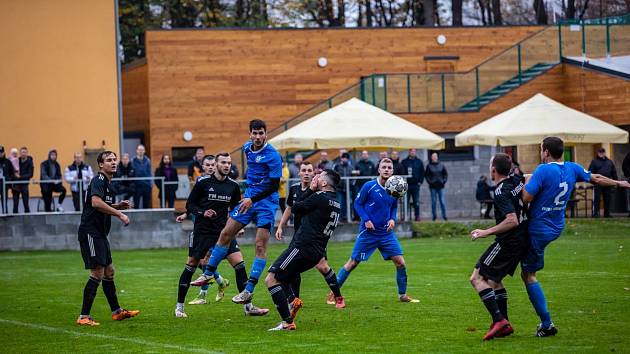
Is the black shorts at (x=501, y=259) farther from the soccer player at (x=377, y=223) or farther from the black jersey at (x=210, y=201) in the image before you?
the black jersey at (x=210, y=201)

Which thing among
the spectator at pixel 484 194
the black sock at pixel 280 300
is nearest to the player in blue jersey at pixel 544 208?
the black sock at pixel 280 300

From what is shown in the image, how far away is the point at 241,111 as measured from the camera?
3722 cm

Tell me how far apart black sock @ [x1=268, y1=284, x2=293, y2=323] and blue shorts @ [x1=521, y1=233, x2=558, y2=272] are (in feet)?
8.78

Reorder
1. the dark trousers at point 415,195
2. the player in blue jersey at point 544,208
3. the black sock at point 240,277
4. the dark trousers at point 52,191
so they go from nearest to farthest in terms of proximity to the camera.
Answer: the player in blue jersey at point 544,208, the black sock at point 240,277, the dark trousers at point 52,191, the dark trousers at point 415,195

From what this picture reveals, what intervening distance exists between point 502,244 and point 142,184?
60.5 feet

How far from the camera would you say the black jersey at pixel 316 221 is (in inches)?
486

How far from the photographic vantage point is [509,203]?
11148 mm

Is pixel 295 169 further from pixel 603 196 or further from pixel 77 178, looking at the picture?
pixel 603 196

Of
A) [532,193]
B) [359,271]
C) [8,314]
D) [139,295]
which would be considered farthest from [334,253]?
[532,193]

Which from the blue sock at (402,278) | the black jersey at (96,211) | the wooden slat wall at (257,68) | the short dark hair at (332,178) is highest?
the wooden slat wall at (257,68)

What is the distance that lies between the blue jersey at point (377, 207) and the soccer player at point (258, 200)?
1.43m

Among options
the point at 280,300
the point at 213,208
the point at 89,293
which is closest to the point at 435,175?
the point at 213,208

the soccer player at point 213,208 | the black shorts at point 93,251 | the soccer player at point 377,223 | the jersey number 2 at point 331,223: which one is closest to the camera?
the jersey number 2 at point 331,223

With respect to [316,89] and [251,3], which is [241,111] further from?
[251,3]
